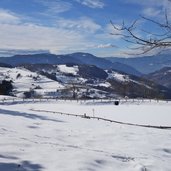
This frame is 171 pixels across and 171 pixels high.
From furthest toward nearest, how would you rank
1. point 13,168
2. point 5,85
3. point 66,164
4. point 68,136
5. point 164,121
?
point 5,85 → point 164,121 → point 68,136 → point 66,164 → point 13,168

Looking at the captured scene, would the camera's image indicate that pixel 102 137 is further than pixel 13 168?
Yes

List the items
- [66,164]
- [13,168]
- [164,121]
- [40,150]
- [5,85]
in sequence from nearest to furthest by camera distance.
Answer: [13,168] < [66,164] < [40,150] < [164,121] < [5,85]

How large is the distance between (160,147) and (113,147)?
5.81ft

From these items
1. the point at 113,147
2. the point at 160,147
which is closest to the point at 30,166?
the point at 113,147

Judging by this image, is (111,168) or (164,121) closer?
(111,168)

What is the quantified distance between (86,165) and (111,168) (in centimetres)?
66

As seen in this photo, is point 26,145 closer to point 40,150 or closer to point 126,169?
point 40,150

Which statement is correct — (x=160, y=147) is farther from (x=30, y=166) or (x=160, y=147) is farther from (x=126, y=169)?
(x=30, y=166)

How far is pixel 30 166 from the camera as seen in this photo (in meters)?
8.08

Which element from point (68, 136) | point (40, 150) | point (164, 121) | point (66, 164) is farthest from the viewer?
point (164, 121)

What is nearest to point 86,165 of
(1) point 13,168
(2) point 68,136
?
(1) point 13,168

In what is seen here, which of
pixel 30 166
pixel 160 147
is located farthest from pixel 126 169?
pixel 160 147

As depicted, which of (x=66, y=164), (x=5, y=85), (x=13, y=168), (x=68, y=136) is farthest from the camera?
(x=5, y=85)

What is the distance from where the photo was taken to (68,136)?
50.2 ft
